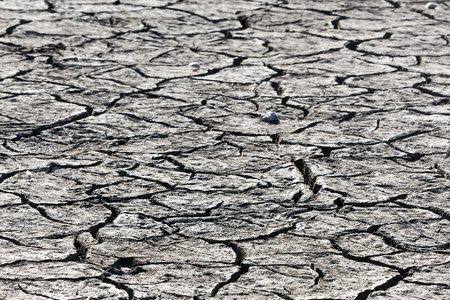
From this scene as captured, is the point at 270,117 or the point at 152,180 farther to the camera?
the point at 270,117

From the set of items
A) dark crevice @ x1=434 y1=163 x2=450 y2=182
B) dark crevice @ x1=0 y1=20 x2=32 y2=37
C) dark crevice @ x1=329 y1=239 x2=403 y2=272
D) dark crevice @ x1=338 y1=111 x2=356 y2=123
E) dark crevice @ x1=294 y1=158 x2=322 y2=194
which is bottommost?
dark crevice @ x1=329 y1=239 x2=403 y2=272

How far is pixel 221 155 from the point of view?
12.3 ft

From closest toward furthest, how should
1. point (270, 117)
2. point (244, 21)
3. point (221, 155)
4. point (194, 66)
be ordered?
point (221, 155)
point (270, 117)
point (194, 66)
point (244, 21)

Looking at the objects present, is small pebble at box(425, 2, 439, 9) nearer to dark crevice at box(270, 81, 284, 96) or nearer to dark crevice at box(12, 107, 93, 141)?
dark crevice at box(270, 81, 284, 96)

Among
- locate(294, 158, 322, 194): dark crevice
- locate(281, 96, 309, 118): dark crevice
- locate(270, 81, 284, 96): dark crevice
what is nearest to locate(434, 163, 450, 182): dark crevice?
locate(294, 158, 322, 194): dark crevice

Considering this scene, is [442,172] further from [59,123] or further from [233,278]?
[59,123]

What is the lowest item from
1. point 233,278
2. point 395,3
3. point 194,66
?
point 233,278

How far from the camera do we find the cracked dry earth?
9.02 ft

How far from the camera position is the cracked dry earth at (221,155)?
275cm

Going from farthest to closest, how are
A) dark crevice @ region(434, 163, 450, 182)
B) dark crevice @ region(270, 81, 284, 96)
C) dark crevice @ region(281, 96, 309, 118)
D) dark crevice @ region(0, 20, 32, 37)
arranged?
dark crevice @ region(0, 20, 32, 37) → dark crevice @ region(270, 81, 284, 96) → dark crevice @ region(281, 96, 309, 118) → dark crevice @ region(434, 163, 450, 182)

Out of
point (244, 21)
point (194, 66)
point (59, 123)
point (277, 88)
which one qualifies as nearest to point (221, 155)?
point (59, 123)

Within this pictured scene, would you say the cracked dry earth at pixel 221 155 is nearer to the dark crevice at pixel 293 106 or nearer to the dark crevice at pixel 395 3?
the dark crevice at pixel 293 106

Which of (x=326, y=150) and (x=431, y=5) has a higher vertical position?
(x=431, y=5)

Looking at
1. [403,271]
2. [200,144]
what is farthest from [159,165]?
[403,271]
